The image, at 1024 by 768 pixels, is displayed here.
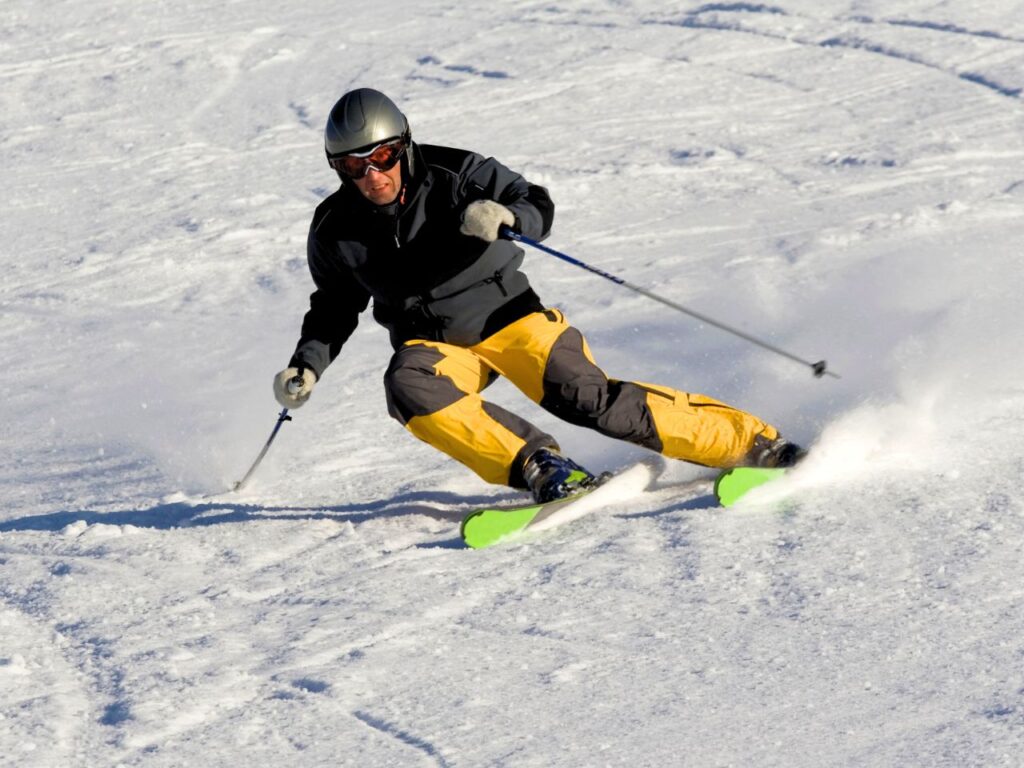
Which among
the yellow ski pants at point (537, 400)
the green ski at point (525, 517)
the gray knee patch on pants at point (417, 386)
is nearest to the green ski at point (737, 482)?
the yellow ski pants at point (537, 400)

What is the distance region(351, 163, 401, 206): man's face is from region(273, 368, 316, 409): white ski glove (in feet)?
2.16

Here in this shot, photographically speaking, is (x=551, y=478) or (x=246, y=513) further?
(x=246, y=513)

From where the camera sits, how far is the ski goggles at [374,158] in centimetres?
472

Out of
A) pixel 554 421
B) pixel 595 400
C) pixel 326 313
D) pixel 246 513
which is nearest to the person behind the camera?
pixel 595 400

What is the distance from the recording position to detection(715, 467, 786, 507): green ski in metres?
4.62

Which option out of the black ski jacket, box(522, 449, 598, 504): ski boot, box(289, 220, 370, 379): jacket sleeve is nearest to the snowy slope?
box(522, 449, 598, 504): ski boot

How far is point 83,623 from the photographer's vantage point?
14.0 feet

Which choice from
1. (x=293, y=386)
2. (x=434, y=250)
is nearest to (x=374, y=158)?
(x=434, y=250)

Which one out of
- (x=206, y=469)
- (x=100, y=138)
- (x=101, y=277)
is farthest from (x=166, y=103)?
(x=206, y=469)

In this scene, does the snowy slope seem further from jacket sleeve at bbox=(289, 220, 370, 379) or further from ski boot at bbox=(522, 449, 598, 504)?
jacket sleeve at bbox=(289, 220, 370, 379)

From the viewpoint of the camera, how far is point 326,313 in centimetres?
521

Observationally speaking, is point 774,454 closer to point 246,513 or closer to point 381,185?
point 381,185

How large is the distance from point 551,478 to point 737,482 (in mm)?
587

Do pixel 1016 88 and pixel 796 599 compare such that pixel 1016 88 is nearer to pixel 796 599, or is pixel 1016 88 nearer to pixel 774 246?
pixel 774 246
